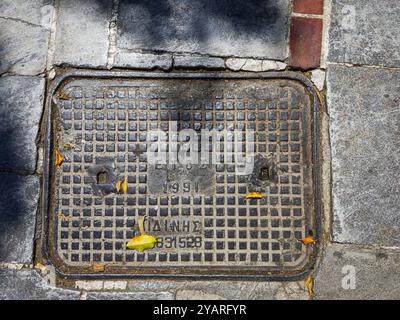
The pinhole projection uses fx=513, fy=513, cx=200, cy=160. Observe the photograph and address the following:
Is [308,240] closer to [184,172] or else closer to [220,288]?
[220,288]

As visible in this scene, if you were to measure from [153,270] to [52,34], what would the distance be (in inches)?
61.3

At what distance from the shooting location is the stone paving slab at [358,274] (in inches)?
117

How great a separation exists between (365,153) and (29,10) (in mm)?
2229

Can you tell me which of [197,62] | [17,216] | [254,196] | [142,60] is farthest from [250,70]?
[17,216]

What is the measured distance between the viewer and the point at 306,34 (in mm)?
3156

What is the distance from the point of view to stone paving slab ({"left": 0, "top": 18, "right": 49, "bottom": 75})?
10.3 feet

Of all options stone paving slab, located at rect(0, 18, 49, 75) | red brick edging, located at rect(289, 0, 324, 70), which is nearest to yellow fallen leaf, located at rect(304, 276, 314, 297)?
red brick edging, located at rect(289, 0, 324, 70)

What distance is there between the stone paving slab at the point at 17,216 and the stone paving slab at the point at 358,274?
5.60ft

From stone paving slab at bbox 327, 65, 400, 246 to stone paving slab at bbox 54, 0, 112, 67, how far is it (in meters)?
1.41

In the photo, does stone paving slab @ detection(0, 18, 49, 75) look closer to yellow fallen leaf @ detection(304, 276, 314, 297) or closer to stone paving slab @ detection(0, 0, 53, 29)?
stone paving slab @ detection(0, 0, 53, 29)

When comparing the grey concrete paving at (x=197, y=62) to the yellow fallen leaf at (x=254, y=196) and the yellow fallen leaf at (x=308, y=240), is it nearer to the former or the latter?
the yellow fallen leaf at (x=254, y=196)

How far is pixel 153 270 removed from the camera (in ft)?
9.82
